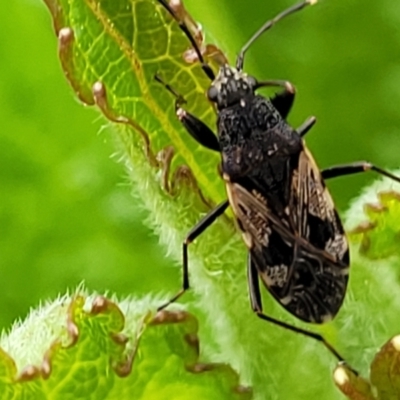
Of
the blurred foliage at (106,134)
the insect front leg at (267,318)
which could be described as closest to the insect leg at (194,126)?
the insect front leg at (267,318)

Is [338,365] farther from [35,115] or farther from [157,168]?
[35,115]

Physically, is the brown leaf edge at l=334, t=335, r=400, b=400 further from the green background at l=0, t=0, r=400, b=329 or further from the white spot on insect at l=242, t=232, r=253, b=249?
the green background at l=0, t=0, r=400, b=329

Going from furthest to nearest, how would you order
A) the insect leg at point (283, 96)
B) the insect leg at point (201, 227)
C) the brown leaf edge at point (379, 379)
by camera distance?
the insect leg at point (283, 96)
the insect leg at point (201, 227)
the brown leaf edge at point (379, 379)

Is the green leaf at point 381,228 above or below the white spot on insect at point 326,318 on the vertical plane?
above

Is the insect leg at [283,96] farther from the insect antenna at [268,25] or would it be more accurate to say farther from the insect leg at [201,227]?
the insect leg at [201,227]

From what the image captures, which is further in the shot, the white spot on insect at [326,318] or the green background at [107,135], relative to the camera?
the green background at [107,135]

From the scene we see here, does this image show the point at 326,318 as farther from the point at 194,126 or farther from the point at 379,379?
the point at 194,126

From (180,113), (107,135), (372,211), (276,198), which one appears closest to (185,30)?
(180,113)
